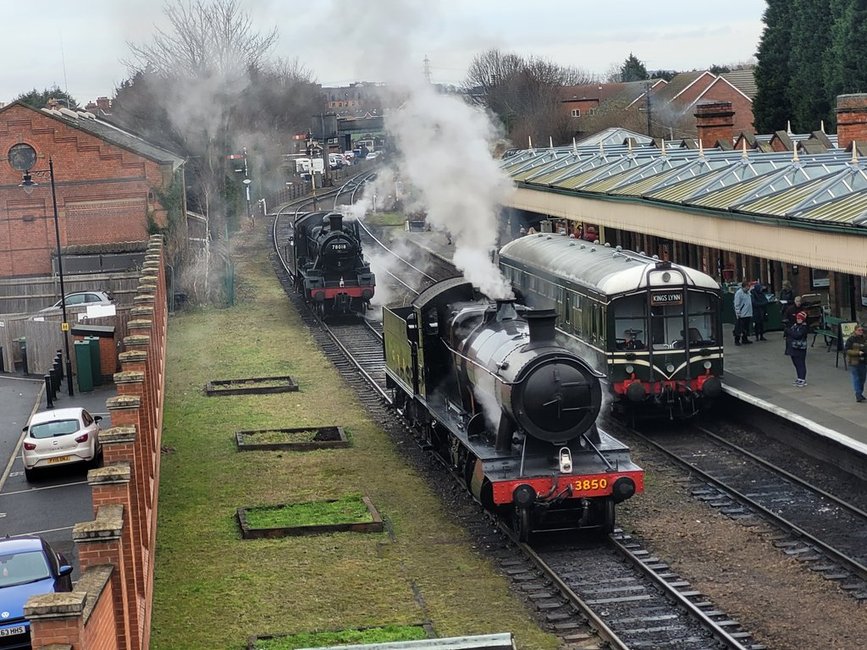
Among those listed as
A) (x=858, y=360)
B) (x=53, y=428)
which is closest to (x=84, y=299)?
(x=53, y=428)

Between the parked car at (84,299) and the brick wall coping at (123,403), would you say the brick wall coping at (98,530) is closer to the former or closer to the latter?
the brick wall coping at (123,403)

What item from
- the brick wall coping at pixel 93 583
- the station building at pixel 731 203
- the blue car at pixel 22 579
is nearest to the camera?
the brick wall coping at pixel 93 583

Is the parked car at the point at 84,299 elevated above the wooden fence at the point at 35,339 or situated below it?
above

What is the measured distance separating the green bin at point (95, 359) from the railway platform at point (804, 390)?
14.7m

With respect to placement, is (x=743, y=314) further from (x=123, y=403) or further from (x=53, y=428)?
(x=123, y=403)

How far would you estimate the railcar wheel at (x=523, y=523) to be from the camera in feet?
49.3

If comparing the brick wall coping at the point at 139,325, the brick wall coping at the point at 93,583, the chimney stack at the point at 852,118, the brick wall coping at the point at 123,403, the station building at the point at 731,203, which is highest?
the chimney stack at the point at 852,118

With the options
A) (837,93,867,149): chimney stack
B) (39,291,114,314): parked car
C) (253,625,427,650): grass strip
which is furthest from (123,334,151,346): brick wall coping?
(837,93,867,149): chimney stack

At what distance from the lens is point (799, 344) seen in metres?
20.9

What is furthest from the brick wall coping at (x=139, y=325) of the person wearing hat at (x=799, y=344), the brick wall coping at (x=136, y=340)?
the person wearing hat at (x=799, y=344)

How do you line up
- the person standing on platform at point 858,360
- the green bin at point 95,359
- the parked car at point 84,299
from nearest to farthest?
the person standing on platform at point 858,360 < the green bin at point 95,359 < the parked car at point 84,299

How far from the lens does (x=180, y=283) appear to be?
40344 mm

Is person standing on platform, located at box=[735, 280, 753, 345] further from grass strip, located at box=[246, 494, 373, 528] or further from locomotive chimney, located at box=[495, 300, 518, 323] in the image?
grass strip, located at box=[246, 494, 373, 528]

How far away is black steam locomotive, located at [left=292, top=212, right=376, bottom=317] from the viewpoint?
3491cm
